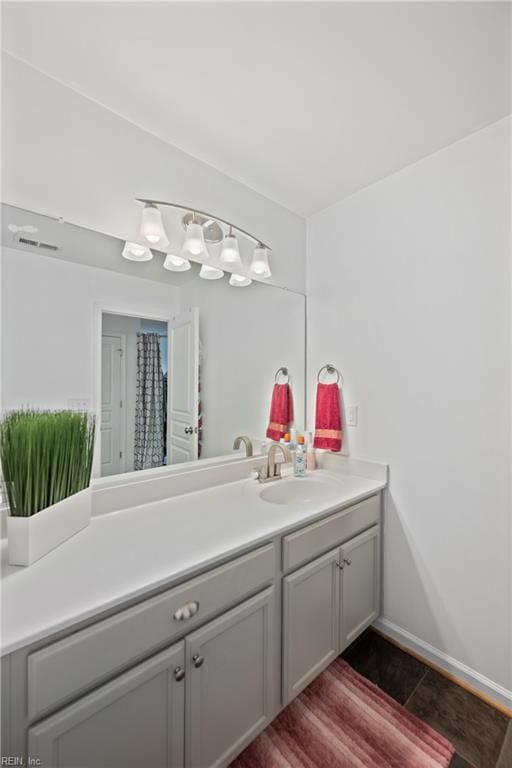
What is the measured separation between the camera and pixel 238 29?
1.06 m

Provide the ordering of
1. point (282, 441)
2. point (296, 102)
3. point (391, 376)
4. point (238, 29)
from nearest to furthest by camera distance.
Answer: point (238, 29) < point (296, 102) < point (391, 376) < point (282, 441)

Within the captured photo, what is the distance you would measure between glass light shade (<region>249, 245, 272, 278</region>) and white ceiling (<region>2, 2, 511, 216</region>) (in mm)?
431

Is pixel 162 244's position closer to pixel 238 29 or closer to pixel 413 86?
pixel 238 29

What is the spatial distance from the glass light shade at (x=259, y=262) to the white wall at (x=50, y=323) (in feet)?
2.39

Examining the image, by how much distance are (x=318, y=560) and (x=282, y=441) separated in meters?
0.74

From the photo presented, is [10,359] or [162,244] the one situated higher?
[162,244]

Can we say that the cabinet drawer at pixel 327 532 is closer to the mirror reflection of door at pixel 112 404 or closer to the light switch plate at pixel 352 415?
the light switch plate at pixel 352 415

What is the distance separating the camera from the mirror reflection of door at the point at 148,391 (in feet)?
4.48

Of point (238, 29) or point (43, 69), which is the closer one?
point (238, 29)

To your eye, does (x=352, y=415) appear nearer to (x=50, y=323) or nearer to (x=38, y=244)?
(x=50, y=323)

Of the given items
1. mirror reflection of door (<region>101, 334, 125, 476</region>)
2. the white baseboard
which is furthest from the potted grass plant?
the white baseboard

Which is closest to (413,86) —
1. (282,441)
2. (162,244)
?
(162,244)

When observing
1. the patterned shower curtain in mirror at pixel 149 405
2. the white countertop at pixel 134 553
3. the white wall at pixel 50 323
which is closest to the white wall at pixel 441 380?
the white countertop at pixel 134 553

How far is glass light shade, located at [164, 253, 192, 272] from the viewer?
59.8 inches
